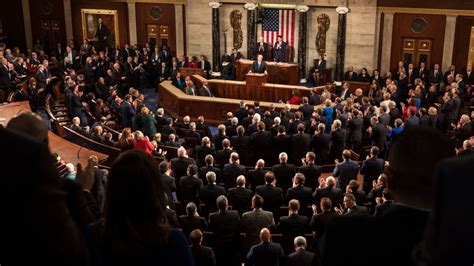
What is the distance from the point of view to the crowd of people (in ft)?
5.54

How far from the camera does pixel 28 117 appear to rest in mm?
1964

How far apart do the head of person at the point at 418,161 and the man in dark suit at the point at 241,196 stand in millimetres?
7126

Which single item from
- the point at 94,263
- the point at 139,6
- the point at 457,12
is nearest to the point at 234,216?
the point at 94,263

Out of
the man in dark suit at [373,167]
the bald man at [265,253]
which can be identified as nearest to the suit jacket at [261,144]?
the man in dark suit at [373,167]

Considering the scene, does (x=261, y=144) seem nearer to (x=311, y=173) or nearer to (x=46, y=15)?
(x=311, y=173)

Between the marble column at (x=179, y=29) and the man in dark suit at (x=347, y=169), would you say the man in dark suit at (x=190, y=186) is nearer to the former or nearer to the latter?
the man in dark suit at (x=347, y=169)

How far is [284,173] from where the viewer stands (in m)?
10.0

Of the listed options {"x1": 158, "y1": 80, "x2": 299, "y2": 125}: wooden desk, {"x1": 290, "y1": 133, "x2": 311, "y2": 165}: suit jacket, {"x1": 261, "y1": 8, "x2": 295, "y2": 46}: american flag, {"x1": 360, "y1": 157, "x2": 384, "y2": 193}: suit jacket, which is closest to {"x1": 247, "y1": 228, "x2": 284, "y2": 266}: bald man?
{"x1": 360, "y1": 157, "x2": 384, "y2": 193}: suit jacket

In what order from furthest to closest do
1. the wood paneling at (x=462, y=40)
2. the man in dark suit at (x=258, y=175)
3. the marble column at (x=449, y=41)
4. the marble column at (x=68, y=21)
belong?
the marble column at (x=68, y=21) → the marble column at (x=449, y=41) → the wood paneling at (x=462, y=40) → the man in dark suit at (x=258, y=175)

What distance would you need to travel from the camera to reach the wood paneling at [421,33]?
1988 cm

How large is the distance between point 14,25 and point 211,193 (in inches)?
803

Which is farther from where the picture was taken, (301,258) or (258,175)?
(258,175)

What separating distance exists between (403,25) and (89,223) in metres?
19.8

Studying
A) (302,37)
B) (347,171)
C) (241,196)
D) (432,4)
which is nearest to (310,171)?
(347,171)
